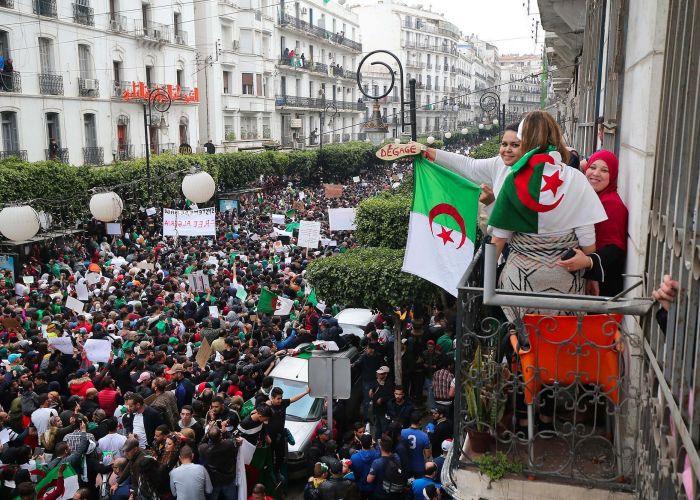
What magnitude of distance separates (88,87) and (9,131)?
5490 millimetres

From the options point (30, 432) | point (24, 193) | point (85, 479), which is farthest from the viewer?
point (24, 193)

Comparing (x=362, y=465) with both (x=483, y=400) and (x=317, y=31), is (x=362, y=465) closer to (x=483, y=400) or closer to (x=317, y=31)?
(x=483, y=400)

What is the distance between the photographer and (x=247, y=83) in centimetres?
4975

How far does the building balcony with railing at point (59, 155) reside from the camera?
30.8 meters

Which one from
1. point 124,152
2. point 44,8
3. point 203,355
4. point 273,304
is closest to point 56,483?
point 203,355

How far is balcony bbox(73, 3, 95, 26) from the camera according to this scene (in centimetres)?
3209

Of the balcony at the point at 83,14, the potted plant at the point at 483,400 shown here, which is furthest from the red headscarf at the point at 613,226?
the balcony at the point at 83,14

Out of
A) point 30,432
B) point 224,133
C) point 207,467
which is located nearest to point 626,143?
point 207,467

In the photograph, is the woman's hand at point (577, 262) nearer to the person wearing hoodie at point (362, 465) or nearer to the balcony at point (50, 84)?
the person wearing hoodie at point (362, 465)

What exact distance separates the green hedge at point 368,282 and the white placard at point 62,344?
149 inches

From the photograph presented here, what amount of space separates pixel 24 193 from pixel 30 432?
13.2m

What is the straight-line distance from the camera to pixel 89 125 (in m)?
33.9

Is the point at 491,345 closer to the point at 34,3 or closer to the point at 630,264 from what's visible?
the point at 630,264

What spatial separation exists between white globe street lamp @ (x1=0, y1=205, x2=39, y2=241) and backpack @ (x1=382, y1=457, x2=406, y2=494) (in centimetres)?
938
